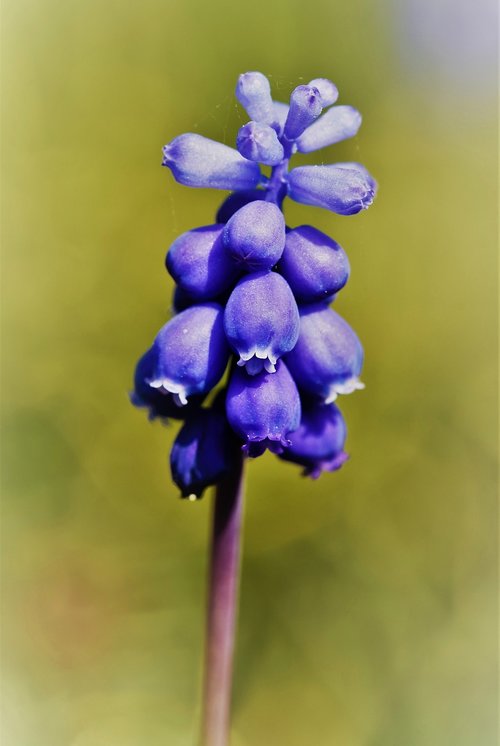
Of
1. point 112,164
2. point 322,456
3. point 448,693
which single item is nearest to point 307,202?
point 322,456

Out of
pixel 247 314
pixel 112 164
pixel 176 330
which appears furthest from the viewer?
pixel 112 164

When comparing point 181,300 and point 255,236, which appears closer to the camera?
point 255,236

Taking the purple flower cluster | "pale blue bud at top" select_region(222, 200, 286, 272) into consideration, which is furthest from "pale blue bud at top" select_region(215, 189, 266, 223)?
"pale blue bud at top" select_region(222, 200, 286, 272)

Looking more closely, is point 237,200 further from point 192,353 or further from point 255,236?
point 192,353

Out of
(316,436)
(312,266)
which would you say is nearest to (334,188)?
(312,266)

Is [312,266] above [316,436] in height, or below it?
above

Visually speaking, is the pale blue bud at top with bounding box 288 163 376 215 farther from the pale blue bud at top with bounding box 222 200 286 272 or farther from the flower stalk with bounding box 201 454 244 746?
the flower stalk with bounding box 201 454 244 746

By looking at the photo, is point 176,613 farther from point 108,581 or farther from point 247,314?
point 247,314
